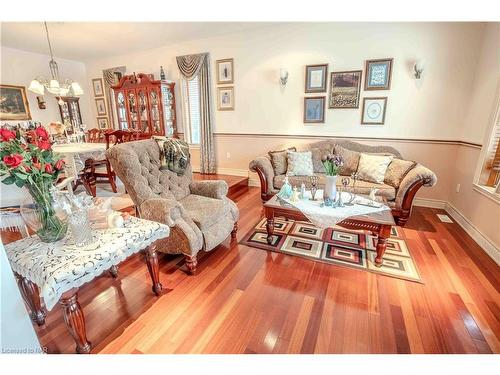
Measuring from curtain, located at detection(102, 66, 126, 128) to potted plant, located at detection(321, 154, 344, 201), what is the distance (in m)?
5.10

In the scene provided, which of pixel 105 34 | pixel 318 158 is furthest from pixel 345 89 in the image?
pixel 105 34

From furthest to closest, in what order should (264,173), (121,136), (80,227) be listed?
1. (121,136)
2. (264,173)
3. (80,227)

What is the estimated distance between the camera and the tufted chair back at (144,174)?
1.84 m

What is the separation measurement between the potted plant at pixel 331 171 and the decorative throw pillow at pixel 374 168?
1.10 m

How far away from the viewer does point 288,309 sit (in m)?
1.55

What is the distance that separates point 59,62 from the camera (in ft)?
16.8

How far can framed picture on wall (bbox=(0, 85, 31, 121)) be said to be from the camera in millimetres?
4406

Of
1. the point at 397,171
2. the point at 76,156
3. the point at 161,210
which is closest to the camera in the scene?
the point at 161,210

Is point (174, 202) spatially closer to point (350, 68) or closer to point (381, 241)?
point (381, 241)

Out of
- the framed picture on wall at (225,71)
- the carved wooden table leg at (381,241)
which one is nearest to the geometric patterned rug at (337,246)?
the carved wooden table leg at (381,241)

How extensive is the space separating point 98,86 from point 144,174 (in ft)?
16.2

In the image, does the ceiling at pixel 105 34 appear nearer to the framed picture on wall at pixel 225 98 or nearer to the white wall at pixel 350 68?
the white wall at pixel 350 68
